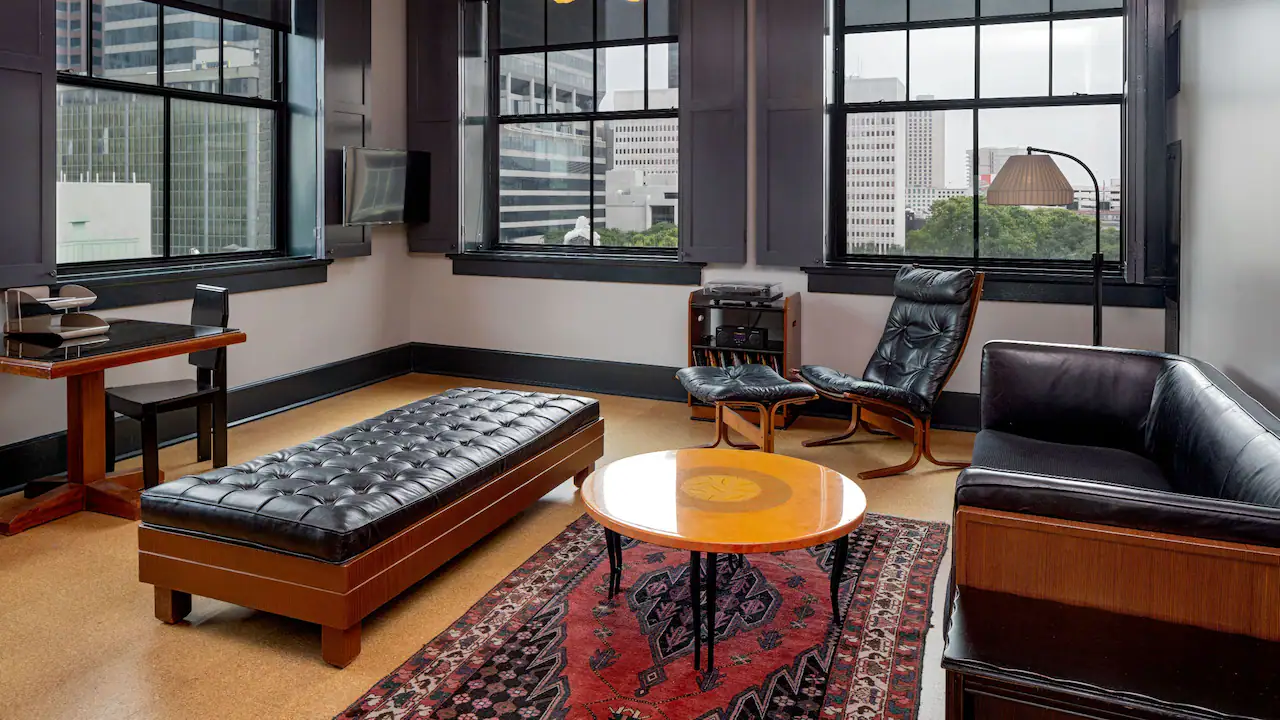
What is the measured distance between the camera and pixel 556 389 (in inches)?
268

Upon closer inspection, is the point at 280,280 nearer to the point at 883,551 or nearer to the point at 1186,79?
the point at 883,551

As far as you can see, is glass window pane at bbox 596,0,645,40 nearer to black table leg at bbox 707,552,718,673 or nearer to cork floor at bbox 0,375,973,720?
cork floor at bbox 0,375,973,720

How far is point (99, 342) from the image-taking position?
12.9 feet

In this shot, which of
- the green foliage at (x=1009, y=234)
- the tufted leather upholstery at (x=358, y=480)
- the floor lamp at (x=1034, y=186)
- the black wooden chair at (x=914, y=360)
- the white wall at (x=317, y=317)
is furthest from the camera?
the green foliage at (x=1009, y=234)

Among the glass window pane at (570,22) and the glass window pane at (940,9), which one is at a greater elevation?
the glass window pane at (570,22)

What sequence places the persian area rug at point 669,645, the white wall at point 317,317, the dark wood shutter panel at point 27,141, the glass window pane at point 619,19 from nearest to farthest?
the persian area rug at point 669,645 → the dark wood shutter panel at point 27,141 → the white wall at point 317,317 → the glass window pane at point 619,19

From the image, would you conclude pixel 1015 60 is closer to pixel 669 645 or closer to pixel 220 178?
pixel 669 645

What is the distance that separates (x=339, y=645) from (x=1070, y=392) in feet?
9.52

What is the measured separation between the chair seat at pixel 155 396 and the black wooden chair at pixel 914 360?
10.4ft

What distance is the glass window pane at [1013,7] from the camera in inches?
212

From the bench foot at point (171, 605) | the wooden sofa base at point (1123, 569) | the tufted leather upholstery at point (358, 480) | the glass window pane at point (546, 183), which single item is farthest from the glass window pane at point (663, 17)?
the wooden sofa base at point (1123, 569)

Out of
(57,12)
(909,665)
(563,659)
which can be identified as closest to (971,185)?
(909,665)

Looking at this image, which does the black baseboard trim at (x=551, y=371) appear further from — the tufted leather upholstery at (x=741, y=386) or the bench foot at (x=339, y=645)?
the bench foot at (x=339, y=645)

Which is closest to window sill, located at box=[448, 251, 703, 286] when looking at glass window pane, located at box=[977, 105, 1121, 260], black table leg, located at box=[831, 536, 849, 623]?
glass window pane, located at box=[977, 105, 1121, 260]
